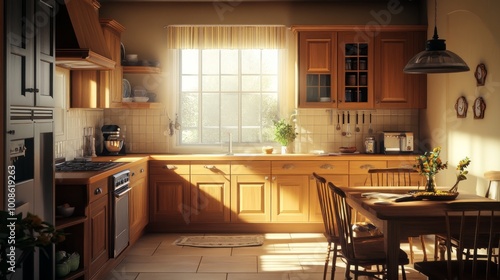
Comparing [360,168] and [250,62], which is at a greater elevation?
[250,62]

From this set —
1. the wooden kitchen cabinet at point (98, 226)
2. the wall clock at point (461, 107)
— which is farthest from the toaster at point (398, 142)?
the wooden kitchen cabinet at point (98, 226)

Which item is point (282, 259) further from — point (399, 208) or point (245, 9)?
point (245, 9)

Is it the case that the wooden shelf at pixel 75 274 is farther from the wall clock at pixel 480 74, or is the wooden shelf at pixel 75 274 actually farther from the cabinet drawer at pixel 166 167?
the wall clock at pixel 480 74

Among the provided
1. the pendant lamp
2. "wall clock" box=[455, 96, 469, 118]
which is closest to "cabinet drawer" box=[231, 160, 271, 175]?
"wall clock" box=[455, 96, 469, 118]

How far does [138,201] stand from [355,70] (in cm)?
294

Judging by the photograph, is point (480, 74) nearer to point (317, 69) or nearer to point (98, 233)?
point (317, 69)

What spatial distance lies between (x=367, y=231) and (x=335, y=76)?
2.65 m

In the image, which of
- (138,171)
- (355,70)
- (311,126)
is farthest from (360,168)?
(138,171)

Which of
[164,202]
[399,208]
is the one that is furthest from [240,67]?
[399,208]

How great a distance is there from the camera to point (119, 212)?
505cm

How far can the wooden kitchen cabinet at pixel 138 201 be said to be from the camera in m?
5.68

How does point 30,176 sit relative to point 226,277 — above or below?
above

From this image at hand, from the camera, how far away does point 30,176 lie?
10.8 feet

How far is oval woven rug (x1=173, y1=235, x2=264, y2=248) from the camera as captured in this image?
602 centimetres
